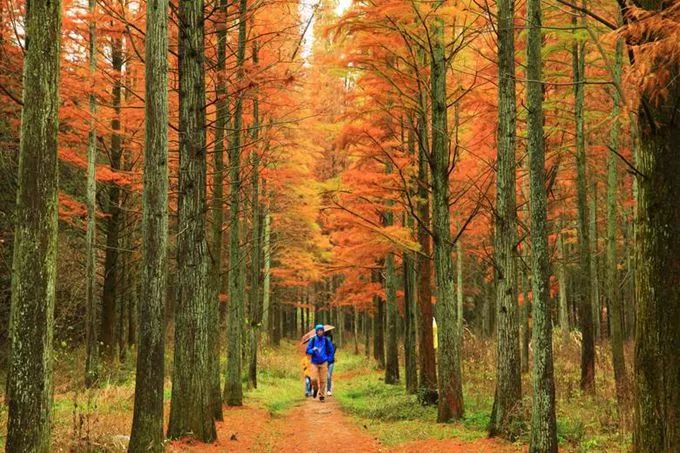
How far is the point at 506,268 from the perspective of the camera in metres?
9.12

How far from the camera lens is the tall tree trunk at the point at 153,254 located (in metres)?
6.61

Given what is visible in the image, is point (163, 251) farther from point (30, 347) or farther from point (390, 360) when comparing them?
point (390, 360)

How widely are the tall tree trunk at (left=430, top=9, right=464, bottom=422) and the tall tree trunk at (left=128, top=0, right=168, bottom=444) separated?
615cm

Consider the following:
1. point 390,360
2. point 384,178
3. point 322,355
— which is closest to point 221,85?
point 384,178

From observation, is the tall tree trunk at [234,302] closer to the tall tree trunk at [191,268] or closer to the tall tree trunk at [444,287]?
the tall tree trunk at [191,268]

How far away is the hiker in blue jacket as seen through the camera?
1627 cm

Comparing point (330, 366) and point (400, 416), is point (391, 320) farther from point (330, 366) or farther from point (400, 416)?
point (400, 416)

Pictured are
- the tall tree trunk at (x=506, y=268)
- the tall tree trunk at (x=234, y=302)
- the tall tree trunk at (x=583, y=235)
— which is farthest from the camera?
the tall tree trunk at (x=234, y=302)

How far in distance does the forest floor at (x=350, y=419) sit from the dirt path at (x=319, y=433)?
0.02 metres

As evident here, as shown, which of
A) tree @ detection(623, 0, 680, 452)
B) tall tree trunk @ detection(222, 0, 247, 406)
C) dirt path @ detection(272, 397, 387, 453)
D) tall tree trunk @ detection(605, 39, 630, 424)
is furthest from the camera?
tall tree trunk @ detection(222, 0, 247, 406)

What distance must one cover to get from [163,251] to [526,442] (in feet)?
20.4

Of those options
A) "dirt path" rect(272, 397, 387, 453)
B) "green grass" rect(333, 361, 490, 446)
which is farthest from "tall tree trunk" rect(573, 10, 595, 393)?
"dirt path" rect(272, 397, 387, 453)

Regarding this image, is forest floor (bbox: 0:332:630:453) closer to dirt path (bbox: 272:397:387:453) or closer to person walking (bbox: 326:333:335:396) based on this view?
dirt path (bbox: 272:397:387:453)

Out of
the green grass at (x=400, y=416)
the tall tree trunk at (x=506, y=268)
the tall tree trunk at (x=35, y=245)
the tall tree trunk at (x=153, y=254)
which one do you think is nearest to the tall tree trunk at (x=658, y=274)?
the tall tree trunk at (x=506, y=268)
